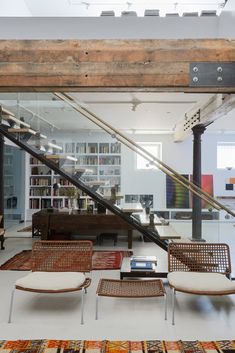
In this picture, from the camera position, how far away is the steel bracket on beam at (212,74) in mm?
2861

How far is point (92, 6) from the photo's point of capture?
218 inches

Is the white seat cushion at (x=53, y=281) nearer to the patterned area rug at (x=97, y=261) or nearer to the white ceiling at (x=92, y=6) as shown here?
the patterned area rug at (x=97, y=261)

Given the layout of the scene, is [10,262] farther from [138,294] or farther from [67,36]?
[67,36]

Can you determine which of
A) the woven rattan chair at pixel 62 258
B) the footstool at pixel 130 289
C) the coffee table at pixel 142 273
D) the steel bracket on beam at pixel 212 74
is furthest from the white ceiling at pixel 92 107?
the steel bracket on beam at pixel 212 74

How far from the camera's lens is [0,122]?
6.40 meters

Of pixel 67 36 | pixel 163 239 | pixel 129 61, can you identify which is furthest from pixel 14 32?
pixel 163 239

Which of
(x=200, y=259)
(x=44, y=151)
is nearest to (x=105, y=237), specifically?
(x=44, y=151)

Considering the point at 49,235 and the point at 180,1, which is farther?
the point at 49,235

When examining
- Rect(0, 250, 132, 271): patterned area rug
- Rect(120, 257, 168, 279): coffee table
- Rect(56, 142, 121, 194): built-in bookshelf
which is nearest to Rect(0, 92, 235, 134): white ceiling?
Rect(56, 142, 121, 194): built-in bookshelf

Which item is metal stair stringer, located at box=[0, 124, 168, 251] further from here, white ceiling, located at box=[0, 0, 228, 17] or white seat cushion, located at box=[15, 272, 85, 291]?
white seat cushion, located at box=[15, 272, 85, 291]

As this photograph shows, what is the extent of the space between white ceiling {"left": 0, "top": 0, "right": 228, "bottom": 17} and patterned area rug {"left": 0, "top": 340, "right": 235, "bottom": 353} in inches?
179

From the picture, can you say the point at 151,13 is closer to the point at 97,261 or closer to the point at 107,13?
the point at 107,13

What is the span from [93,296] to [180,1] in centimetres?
427

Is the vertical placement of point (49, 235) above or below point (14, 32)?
below
